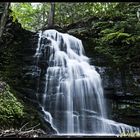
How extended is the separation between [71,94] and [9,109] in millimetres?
3219

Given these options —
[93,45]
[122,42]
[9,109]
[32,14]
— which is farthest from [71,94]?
[32,14]

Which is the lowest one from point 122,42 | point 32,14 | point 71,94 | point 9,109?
point 9,109

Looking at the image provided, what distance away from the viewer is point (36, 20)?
999 inches

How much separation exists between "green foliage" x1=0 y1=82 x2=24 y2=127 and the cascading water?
1.36 meters

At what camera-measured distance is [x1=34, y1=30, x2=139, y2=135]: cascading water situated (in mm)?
9562

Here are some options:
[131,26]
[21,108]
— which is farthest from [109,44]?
[21,108]

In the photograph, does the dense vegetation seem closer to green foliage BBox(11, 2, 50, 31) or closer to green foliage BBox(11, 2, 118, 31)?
green foliage BBox(11, 2, 118, 31)

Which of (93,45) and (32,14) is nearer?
(93,45)

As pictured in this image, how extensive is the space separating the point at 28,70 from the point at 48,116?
251 centimetres

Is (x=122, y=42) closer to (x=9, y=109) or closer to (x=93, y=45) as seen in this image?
(x=93, y=45)

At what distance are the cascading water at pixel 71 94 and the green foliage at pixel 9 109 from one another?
53.5 inches

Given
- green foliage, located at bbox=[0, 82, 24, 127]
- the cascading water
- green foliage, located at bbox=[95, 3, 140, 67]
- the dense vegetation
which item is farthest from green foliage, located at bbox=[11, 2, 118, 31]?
green foliage, located at bbox=[0, 82, 24, 127]

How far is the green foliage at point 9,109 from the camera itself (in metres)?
7.50

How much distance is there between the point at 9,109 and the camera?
7980 millimetres
